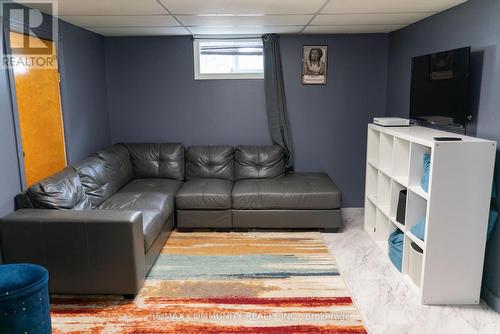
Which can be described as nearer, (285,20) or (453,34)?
(453,34)

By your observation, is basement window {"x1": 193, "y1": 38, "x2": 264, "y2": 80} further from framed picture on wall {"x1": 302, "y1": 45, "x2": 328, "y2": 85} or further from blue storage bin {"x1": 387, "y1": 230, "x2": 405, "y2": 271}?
blue storage bin {"x1": 387, "y1": 230, "x2": 405, "y2": 271}

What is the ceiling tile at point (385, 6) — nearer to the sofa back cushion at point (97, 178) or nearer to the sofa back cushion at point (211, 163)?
the sofa back cushion at point (211, 163)

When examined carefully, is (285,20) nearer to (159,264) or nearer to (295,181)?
(295,181)

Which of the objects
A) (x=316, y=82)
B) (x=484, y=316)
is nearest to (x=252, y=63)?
(x=316, y=82)

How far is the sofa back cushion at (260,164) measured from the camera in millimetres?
4625

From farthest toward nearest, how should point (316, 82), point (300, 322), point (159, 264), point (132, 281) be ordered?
point (316, 82) → point (159, 264) → point (132, 281) → point (300, 322)

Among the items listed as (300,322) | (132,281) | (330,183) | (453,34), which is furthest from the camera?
(330,183)

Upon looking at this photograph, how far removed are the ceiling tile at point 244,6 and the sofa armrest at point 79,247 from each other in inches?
64.4

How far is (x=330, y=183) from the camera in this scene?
4.32 meters

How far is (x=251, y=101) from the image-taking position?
15.8 ft

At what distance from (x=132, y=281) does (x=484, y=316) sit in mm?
Answer: 2410

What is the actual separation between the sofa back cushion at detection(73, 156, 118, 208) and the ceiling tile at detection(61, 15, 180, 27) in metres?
1.28

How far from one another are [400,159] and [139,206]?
231 centimetres

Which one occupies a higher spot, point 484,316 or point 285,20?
point 285,20
